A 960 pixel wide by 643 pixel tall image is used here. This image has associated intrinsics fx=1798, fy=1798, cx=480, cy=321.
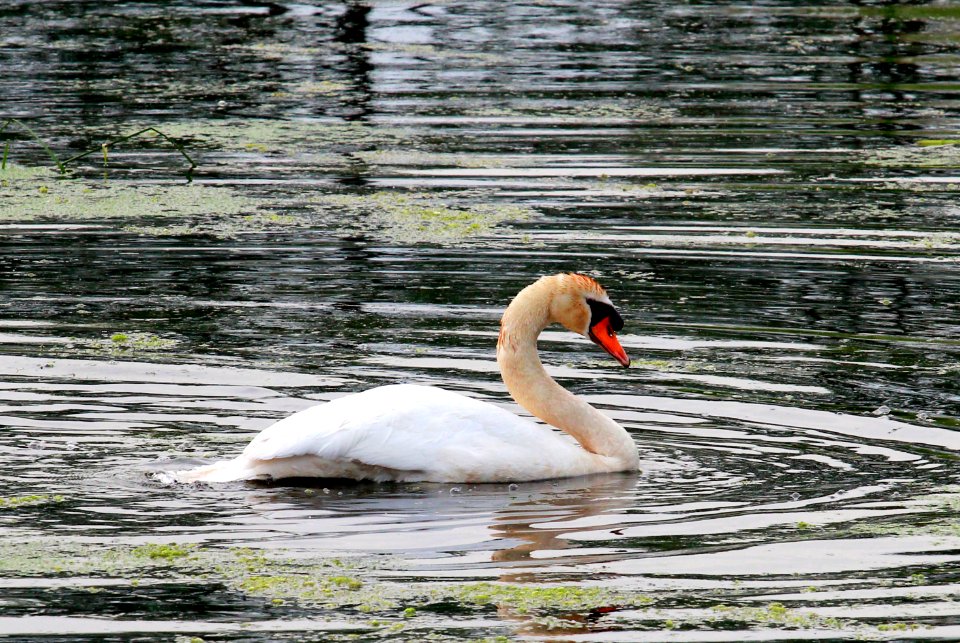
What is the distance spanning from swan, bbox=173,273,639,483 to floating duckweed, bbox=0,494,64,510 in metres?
0.55

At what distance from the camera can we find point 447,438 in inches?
293

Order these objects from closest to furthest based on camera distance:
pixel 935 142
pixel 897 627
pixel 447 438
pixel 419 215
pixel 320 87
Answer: pixel 897 627 → pixel 447 438 → pixel 419 215 → pixel 935 142 → pixel 320 87

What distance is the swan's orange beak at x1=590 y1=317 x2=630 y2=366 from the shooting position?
8102mm

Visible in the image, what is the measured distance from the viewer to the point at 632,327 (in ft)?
32.3

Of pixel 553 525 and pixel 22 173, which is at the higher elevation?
pixel 22 173

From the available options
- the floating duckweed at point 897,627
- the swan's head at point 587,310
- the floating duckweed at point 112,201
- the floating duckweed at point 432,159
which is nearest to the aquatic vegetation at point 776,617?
the floating duckweed at point 897,627

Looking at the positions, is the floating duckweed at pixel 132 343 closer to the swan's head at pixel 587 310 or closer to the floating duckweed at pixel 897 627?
the swan's head at pixel 587 310

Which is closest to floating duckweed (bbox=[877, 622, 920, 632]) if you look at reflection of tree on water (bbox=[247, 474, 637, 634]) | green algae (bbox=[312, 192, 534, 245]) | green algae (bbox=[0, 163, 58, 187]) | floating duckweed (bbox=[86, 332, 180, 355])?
reflection of tree on water (bbox=[247, 474, 637, 634])

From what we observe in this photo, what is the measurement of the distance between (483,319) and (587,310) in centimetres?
190

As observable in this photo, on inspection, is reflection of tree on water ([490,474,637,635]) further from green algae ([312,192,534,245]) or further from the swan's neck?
green algae ([312,192,534,245])

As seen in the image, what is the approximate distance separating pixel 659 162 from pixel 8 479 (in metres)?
8.19

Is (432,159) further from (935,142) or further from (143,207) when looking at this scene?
(935,142)

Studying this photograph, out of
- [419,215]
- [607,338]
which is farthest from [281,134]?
[607,338]

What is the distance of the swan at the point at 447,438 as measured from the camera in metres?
7.30
